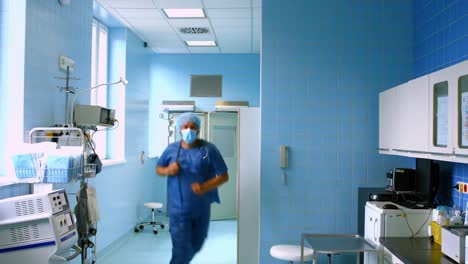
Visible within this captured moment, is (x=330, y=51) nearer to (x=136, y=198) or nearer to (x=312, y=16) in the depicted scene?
(x=312, y=16)

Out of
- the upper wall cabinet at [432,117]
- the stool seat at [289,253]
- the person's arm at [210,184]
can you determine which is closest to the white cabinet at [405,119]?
the upper wall cabinet at [432,117]

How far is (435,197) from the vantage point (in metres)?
3.35

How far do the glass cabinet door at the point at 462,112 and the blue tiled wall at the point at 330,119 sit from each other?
160 centimetres

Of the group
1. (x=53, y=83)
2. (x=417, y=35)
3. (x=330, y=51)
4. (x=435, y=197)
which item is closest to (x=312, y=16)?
(x=330, y=51)

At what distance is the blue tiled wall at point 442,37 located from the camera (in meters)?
3.08

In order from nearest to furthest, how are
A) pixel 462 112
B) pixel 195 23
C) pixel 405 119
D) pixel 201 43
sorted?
pixel 462 112 → pixel 405 119 → pixel 195 23 → pixel 201 43

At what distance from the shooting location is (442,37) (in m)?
3.44

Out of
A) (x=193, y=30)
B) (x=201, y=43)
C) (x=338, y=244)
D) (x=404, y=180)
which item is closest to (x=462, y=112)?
(x=404, y=180)

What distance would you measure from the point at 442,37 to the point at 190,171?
2.65m

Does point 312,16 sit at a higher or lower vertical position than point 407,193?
higher

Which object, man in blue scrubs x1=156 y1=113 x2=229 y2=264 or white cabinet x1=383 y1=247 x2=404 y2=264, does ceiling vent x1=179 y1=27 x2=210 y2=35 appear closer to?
white cabinet x1=383 y1=247 x2=404 y2=264

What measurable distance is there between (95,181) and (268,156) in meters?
2.01

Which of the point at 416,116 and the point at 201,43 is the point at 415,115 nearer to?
the point at 416,116

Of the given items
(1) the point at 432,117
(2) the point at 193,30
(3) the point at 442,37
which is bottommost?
(1) the point at 432,117
